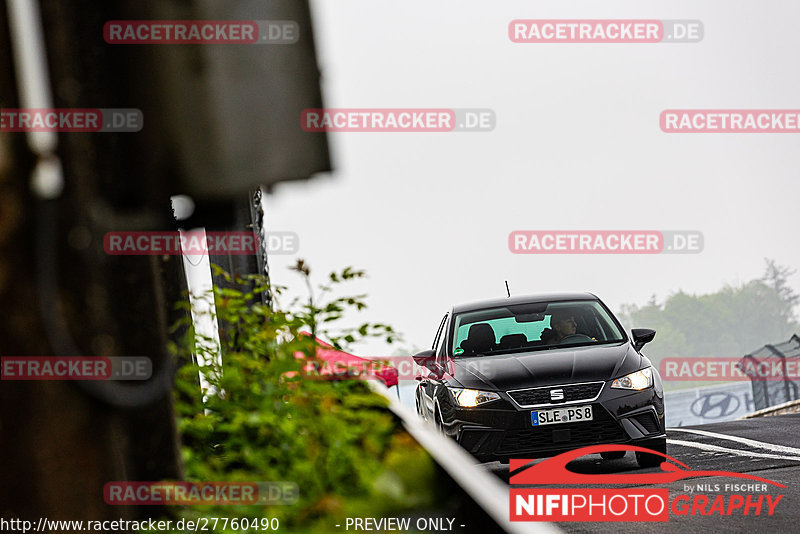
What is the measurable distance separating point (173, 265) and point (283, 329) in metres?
0.55

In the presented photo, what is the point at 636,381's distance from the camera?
739 cm

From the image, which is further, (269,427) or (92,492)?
(269,427)

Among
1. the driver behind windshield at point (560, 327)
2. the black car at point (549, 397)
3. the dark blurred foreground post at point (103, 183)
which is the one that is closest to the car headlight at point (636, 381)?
the black car at point (549, 397)

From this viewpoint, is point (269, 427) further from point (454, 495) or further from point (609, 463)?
point (609, 463)

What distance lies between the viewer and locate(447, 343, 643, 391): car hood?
7305mm

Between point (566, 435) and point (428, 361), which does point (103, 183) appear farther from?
point (428, 361)

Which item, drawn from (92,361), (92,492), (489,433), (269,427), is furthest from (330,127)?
(489,433)

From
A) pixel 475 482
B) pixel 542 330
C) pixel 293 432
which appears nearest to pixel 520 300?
pixel 542 330

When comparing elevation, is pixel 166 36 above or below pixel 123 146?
above

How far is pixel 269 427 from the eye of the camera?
3363mm

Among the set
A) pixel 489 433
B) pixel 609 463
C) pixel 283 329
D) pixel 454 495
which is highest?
pixel 283 329

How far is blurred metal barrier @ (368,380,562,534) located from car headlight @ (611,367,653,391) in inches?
161

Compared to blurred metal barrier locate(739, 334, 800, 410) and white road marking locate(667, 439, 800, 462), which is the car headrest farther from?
blurred metal barrier locate(739, 334, 800, 410)

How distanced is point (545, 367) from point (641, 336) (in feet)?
3.81
